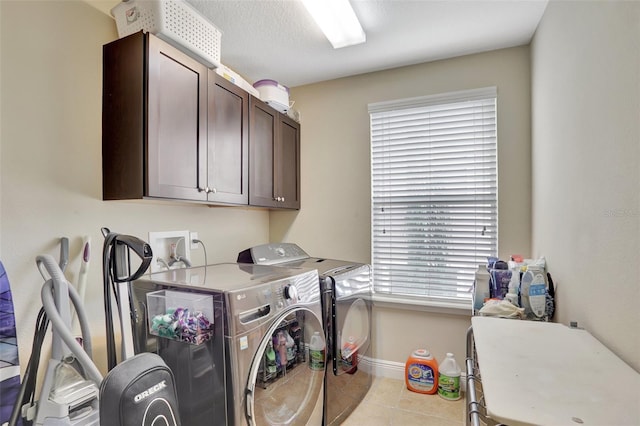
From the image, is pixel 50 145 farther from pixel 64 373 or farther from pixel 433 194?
pixel 433 194

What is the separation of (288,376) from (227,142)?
1404 millimetres

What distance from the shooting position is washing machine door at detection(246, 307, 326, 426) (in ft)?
4.34

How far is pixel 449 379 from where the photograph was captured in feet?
7.31

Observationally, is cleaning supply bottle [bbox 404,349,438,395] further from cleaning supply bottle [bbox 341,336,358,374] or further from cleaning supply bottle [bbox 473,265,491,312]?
cleaning supply bottle [bbox 473,265,491,312]

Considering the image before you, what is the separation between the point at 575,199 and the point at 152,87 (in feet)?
6.40

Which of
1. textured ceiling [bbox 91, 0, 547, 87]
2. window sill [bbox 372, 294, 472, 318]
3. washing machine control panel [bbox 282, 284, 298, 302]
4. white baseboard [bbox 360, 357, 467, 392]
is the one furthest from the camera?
white baseboard [bbox 360, 357, 467, 392]

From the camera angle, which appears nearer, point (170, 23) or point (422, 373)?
point (170, 23)

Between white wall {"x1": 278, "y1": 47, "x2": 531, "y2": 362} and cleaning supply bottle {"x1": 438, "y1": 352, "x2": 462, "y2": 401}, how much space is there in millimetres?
131

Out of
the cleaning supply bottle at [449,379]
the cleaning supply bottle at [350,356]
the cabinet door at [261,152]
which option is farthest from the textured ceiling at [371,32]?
the cleaning supply bottle at [449,379]

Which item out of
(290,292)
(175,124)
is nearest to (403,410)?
(290,292)

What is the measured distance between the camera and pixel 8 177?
4.33 ft

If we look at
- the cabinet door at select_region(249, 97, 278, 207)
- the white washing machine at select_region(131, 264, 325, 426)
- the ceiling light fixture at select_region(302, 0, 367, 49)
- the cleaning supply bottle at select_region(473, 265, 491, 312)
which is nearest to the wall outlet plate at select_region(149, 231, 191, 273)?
the white washing machine at select_region(131, 264, 325, 426)

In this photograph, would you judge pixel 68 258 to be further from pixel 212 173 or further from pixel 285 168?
pixel 285 168

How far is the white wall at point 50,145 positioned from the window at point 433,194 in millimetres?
1831
